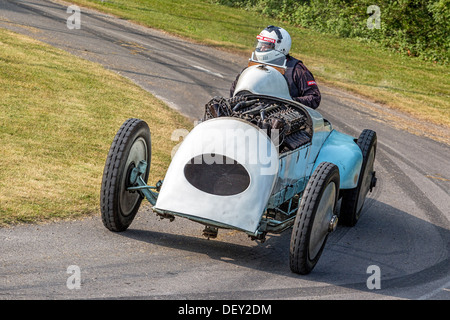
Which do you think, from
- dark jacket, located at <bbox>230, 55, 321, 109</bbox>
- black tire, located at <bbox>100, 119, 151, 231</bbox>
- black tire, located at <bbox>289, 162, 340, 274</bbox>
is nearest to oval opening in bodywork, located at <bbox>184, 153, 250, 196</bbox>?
black tire, located at <bbox>289, 162, 340, 274</bbox>

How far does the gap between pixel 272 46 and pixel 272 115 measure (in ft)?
6.07

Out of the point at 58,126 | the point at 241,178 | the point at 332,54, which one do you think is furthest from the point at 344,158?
the point at 332,54

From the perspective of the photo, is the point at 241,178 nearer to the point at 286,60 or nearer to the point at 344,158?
the point at 344,158

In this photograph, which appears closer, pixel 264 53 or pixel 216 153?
pixel 216 153

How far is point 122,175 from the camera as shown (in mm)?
6238

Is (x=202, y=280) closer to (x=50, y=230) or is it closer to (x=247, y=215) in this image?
(x=247, y=215)

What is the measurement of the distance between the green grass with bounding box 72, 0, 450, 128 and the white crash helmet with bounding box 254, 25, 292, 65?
371 inches

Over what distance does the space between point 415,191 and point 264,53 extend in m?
3.73

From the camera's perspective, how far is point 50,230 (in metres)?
6.39

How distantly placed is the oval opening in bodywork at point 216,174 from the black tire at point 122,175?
0.71 meters

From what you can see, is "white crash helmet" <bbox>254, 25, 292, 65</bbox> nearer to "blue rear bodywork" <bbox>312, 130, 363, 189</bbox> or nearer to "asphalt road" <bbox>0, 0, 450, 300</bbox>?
"blue rear bodywork" <bbox>312, 130, 363, 189</bbox>

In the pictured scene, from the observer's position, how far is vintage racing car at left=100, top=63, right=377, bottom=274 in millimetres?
5730

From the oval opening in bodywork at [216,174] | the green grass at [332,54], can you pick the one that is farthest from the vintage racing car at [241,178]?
the green grass at [332,54]
